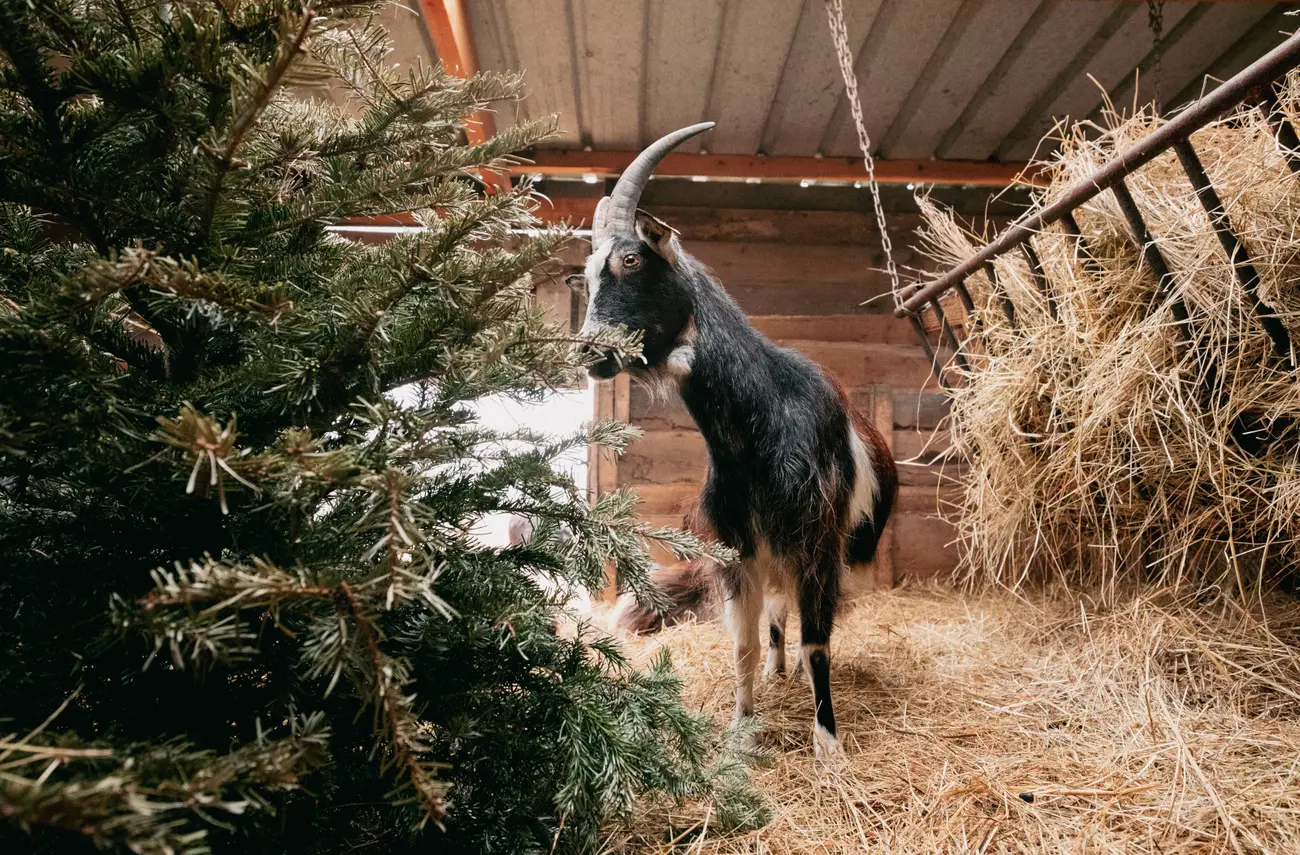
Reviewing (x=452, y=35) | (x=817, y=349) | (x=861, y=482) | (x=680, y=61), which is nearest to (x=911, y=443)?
(x=817, y=349)

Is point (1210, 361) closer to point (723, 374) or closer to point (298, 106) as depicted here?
point (723, 374)

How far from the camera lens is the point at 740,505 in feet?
8.96

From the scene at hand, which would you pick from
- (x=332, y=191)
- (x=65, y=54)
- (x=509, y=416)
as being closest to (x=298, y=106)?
(x=332, y=191)

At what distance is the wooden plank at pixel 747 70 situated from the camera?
11.3ft

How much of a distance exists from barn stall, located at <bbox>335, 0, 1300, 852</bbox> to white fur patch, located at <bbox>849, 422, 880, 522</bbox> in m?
0.48

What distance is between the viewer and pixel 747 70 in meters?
3.81

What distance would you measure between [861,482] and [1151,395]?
1.04 m

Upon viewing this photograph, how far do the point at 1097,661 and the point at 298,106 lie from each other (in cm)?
319

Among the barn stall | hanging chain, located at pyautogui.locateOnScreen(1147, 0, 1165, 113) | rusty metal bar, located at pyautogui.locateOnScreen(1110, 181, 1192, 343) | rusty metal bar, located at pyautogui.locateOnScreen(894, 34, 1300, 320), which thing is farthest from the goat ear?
hanging chain, located at pyautogui.locateOnScreen(1147, 0, 1165, 113)

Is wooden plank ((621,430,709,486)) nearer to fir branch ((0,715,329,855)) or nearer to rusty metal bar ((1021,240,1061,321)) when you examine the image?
rusty metal bar ((1021,240,1061,321))

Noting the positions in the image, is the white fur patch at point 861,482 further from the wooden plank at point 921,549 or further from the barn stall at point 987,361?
the wooden plank at point 921,549

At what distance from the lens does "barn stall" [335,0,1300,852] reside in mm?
2043

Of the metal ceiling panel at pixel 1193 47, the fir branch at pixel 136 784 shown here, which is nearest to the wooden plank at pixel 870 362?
the metal ceiling panel at pixel 1193 47

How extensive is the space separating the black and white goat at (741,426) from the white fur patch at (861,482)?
0.27 feet
